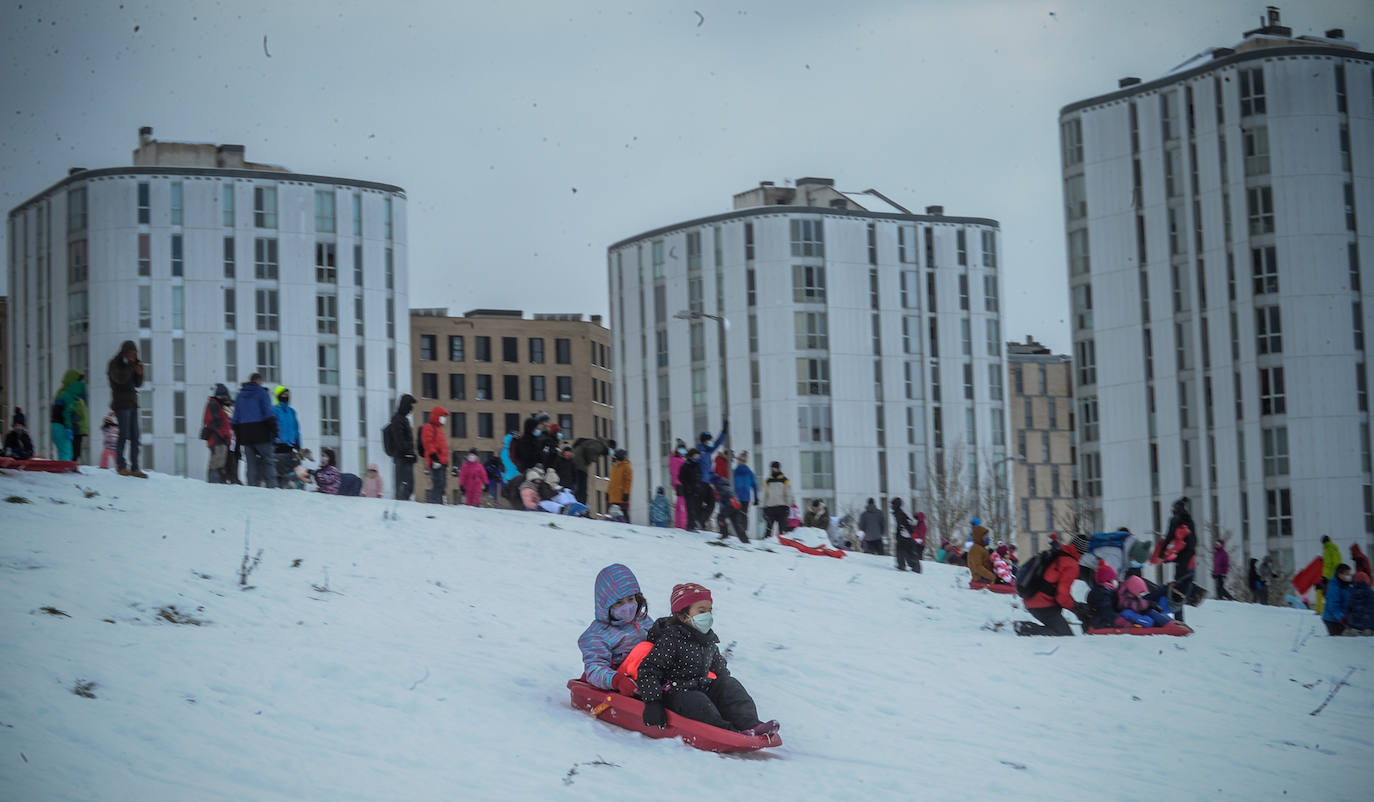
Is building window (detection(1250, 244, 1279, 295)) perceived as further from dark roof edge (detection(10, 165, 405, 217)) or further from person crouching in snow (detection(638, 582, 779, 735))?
person crouching in snow (detection(638, 582, 779, 735))

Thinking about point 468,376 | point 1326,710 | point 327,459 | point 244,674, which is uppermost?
point 468,376

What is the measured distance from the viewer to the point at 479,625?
52.5ft

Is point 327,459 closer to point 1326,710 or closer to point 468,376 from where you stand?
point 1326,710

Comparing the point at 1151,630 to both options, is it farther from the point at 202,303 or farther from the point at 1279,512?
the point at 202,303

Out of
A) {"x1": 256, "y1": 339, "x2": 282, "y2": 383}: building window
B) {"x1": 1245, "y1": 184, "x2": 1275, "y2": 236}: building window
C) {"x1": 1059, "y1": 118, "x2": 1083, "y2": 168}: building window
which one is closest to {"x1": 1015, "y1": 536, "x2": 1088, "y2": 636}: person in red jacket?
{"x1": 1245, "y1": 184, "x2": 1275, "y2": 236}: building window

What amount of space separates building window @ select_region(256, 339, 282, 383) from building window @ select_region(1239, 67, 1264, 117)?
48.6 m

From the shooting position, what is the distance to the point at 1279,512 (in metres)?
68.9

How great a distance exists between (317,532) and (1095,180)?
61598mm

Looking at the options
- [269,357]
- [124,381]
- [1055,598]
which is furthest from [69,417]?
[269,357]

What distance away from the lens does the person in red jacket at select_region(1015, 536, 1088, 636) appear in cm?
1861

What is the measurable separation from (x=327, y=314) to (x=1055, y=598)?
7207 centimetres

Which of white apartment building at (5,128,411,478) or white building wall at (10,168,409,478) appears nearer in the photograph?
white building wall at (10,168,409,478)

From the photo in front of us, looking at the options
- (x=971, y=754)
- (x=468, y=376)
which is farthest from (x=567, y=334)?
(x=971, y=754)

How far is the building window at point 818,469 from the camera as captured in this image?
306 feet
